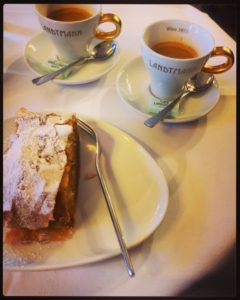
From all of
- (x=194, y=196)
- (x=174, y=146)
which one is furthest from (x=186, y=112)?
(x=194, y=196)

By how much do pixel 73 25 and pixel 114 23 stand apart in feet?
0.35

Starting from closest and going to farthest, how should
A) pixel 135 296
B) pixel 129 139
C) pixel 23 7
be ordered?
pixel 135 296
pixel 129 139
pixel 23 7

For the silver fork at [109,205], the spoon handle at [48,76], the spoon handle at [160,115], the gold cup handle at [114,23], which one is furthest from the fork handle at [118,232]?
the gold cup handle at [114,23]

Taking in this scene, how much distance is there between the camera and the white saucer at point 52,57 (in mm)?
649

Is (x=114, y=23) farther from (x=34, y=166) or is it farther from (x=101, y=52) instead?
(x=34, y=166)

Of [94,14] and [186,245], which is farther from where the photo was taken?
[94,14]

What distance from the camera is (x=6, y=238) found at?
427 mm

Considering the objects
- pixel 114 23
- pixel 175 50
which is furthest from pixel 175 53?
pixel 114 23

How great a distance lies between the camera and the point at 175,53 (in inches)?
24.7

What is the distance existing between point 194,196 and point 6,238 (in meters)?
0.29

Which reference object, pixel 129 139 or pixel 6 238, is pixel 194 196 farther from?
pixel 6 238

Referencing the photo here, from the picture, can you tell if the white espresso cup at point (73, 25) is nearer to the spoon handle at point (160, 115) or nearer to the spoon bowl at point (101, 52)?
the spoon bowl at point (101, 52)

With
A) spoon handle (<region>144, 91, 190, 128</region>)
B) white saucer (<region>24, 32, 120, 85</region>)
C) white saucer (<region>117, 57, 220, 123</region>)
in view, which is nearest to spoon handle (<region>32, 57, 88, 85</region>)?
white saucer (<region>24, 32, 120, 85</region>)

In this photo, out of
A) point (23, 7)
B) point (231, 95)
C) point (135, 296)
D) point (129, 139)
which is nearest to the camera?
point (135, 296)
